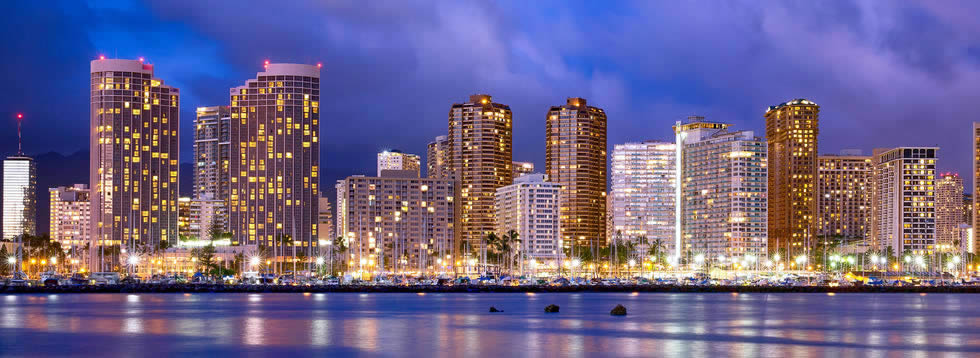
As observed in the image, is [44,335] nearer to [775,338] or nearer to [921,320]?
[775,338]

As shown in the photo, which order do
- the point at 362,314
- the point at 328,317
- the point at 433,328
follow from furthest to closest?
the point at 362,314 → the point at 328,317 → the point at 433,328

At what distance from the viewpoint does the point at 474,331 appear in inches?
3932

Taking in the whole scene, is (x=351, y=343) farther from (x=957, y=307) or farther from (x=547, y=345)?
(x=957, y=307)

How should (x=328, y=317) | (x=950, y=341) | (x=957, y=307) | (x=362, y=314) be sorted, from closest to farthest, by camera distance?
(x=950, y=341) < (x=328, y=317) < (x=362, y=314) < (x=957, y=307)

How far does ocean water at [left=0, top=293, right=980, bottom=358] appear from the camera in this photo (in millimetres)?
80625

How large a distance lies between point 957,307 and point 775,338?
79.6 meters

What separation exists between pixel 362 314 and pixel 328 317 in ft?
27.9

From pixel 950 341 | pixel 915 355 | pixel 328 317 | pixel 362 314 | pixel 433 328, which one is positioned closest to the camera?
pixel 915 355

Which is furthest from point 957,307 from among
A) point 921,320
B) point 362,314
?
point 362,314

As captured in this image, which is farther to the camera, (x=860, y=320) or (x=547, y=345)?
(x=860, y=320)

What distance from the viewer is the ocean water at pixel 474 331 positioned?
80625 millimetres

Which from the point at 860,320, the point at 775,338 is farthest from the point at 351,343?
the point at 860,320

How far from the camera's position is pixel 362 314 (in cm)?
12962

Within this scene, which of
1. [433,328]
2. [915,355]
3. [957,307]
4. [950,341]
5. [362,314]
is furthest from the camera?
[957,307]
